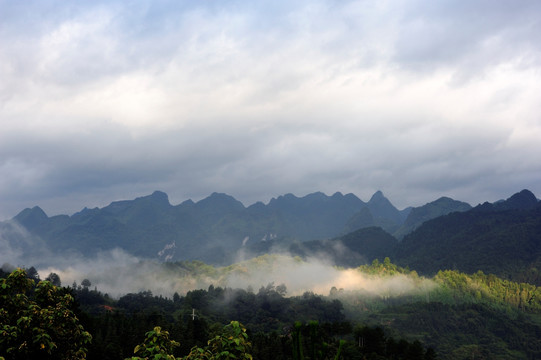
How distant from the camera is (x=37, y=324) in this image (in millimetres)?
16750

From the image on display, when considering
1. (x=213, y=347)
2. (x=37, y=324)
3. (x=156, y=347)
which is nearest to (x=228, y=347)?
(x=213, y=347)

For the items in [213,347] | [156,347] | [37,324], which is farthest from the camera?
[213,347]

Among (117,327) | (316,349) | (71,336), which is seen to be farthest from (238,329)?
(117,327)

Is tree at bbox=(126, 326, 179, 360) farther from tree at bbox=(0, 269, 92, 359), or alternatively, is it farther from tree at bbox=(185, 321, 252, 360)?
tree at bbox=(0, 269, 92, 359)

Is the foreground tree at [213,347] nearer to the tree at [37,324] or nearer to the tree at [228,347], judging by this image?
the tree at [228,347]

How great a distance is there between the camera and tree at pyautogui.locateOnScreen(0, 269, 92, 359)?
634 inches

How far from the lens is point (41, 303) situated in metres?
18.6

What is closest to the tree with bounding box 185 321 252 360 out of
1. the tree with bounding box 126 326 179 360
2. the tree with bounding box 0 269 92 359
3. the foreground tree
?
the foreground tree

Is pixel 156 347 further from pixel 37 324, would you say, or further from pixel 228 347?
pixel 37 324

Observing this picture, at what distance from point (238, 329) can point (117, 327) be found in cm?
14198

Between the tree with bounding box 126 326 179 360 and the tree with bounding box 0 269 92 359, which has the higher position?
the tree with bounding box 0 269 92 359

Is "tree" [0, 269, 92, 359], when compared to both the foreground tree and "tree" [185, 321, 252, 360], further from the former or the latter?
"tree" [185, 321, 252, 360]

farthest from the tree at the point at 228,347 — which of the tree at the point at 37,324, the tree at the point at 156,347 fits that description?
the tree at the point at 37,324

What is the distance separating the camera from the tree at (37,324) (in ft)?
52.9
